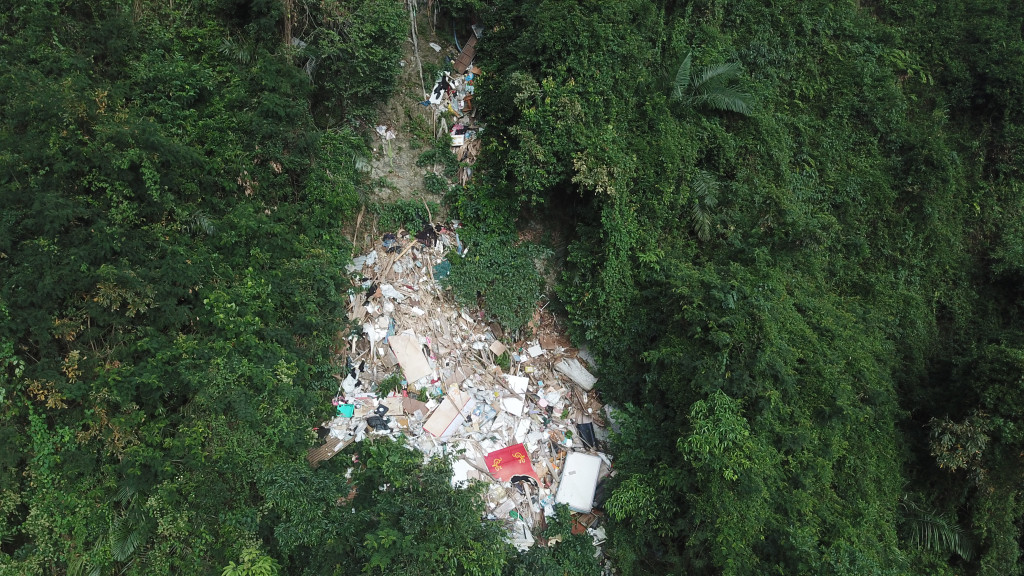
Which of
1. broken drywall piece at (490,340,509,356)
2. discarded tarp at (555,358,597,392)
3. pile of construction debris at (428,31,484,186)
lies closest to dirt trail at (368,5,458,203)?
pile of construction debris at (428,31,484,186)

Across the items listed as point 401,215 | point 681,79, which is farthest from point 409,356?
point 681,79

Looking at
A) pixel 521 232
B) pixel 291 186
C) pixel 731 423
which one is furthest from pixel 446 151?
pixel 731 423

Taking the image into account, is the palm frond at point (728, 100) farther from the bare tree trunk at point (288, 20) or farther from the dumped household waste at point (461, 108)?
the bare tree trunk at point (288, 20)

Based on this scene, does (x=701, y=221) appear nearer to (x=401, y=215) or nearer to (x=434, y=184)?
(x=434, y=184)

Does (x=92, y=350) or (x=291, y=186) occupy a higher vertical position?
(x=291, y=186)

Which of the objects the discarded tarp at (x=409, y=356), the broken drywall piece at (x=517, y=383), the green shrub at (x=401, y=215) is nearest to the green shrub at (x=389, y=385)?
the discarded tarp at (x=409, y=356)

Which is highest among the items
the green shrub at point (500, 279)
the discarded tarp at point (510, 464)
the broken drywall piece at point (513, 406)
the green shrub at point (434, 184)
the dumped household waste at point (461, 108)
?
the dumped household waste at point (461, 108)

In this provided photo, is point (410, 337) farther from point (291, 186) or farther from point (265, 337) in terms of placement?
point (291, 186)
